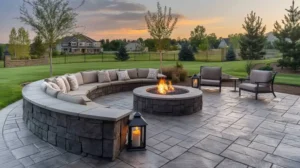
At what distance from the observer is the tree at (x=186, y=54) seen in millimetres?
23328

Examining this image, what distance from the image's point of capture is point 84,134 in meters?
2.79

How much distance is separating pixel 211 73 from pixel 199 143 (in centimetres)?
513

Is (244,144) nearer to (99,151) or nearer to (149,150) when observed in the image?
(149,150)

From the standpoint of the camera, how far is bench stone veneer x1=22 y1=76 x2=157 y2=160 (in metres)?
2.71

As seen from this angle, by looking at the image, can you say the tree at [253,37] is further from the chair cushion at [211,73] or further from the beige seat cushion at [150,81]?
the beige seat cushion at [150,81]

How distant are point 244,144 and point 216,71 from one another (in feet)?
16.2

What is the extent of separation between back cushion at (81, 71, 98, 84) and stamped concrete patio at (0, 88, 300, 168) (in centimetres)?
209

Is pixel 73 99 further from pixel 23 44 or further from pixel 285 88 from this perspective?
pixel 23 44

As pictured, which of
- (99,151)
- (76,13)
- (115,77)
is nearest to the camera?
(99,151)

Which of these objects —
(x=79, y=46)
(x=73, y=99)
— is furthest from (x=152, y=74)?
(x=79, y=46)

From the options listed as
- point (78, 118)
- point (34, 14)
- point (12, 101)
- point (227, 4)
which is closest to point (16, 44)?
point (34, 14)

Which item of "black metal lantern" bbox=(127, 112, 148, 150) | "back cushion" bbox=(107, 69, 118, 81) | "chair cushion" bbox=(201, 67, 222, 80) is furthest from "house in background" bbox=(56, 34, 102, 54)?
"black metal lantern" bbox=(127, 112, 148, 150)

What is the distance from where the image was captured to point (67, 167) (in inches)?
99.0

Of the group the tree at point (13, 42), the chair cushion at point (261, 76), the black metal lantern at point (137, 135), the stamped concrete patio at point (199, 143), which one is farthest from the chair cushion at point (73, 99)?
the tree at point (13, 42)
